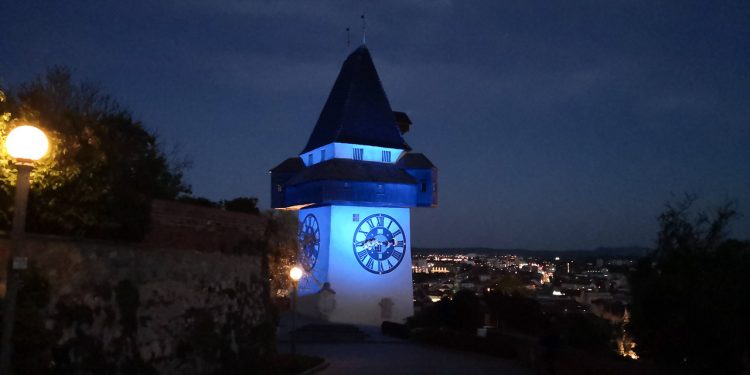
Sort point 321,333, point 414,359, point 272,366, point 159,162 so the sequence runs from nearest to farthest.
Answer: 1. point 159,162
2. point 272,366
3. point 414,359
4. point 321,333

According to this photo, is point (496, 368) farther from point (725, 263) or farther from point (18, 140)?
point (18, 140)

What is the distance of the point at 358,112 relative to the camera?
38.8 metres

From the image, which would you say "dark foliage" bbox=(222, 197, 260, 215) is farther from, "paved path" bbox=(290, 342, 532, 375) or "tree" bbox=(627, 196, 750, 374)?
"tree" bbox=(627, 196, 750, 374)

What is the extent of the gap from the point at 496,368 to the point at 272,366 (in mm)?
6285

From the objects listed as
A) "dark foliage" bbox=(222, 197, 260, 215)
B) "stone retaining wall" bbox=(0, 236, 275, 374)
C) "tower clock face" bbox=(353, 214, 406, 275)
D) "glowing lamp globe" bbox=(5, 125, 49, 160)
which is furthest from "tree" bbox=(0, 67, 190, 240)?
"tower clock face" bbox=(353, 214, 406, 275)

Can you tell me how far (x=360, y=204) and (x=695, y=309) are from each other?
22.7m

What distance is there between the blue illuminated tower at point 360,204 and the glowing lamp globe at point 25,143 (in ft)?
88.8

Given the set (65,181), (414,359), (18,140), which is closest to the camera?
(18,140)

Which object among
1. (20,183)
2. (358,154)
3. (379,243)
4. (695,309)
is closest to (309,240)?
(379,243)

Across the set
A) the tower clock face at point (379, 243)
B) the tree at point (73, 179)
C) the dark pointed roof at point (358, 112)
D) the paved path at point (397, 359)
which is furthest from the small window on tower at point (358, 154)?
the tree at point (73, 179)

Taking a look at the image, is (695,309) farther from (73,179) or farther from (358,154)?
(358,154)

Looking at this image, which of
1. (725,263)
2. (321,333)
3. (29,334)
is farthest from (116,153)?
(321,333)

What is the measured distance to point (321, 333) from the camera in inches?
1180

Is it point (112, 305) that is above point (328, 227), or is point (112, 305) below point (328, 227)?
below
